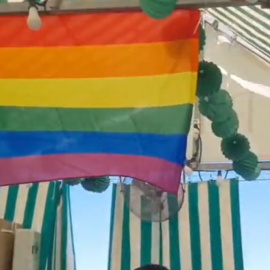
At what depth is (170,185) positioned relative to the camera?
2.22 meters

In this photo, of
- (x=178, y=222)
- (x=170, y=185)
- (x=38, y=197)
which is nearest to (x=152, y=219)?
(x=178, y=222)

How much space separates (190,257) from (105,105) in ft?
6.32

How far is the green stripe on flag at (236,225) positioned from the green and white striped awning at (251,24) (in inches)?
38.1

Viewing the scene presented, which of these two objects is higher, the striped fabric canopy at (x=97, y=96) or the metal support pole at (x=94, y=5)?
the metal support pole at (x=94, y=5)

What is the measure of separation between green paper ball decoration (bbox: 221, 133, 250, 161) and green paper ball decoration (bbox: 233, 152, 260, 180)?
0.12ft

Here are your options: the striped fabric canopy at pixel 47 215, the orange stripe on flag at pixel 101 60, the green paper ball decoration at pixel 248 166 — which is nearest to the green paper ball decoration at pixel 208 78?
the orange stripe on flag at pixel 101 60

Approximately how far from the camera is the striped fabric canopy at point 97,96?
88.6 inches

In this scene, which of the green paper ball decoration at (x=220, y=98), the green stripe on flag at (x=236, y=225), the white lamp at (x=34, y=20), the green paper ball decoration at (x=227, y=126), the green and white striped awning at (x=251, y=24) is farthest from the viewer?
the green stripe on flag at (x=236, y=225)

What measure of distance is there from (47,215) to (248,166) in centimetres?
150

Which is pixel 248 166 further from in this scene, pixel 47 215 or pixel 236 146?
pixel 47 215

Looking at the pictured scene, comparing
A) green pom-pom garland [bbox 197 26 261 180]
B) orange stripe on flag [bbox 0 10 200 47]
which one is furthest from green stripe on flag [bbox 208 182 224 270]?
orange stripe on flag [bbox 0 10 200 47]

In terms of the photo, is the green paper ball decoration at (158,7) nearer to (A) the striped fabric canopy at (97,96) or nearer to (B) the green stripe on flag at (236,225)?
(A) the striped fabric canopy at (97,96)

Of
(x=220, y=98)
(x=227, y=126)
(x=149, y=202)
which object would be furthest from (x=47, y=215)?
(x=220, y=98)

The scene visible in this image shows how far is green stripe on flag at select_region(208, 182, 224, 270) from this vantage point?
3904 mm
